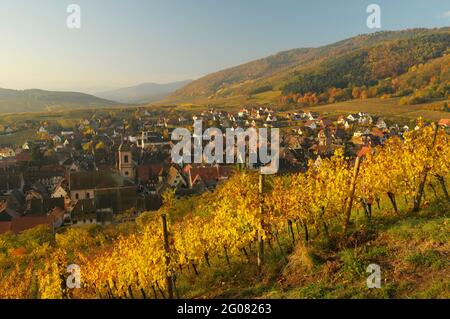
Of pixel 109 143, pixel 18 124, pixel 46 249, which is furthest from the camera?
pixel 18 124

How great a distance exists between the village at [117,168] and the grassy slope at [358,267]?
1861 cm

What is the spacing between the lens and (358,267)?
39.2 feet

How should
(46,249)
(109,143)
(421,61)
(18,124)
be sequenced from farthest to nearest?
1. (421,61)
2. (18,124)
3. (109,143)
4. (46,249)

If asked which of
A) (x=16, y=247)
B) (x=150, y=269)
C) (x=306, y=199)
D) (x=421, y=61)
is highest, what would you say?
(x=421, y=61)

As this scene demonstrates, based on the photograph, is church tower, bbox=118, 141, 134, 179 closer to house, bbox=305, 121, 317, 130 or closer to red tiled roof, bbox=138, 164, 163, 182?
red tiled roof, bbox=138, 164, 163, 182

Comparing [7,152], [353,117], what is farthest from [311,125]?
[7,152]

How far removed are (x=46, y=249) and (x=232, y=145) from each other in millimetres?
51803

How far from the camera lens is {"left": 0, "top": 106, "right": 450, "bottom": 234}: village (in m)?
48.4

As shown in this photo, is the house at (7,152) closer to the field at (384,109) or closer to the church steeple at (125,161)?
the church steeple at (125,161)

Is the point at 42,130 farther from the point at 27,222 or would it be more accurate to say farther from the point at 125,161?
the point at 27,222

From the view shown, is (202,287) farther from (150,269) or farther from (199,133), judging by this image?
(199,133)

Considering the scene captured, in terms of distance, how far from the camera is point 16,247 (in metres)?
35.0

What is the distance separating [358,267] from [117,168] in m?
69.0

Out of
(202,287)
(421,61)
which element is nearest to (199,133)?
(202,287)
